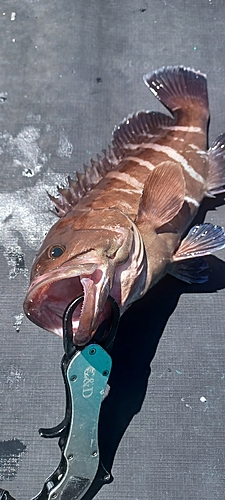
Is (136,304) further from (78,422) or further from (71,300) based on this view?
(78,422)

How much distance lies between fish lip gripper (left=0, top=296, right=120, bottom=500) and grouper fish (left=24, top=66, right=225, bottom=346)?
7 cm

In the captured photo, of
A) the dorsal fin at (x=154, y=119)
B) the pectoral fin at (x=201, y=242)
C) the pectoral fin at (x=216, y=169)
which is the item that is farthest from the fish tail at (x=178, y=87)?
the pectoral fin at (x=201, y=242)

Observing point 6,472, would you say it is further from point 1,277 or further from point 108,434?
point 1,277

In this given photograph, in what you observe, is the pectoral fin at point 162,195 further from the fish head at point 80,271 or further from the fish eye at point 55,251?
the fish eye at point 55,251

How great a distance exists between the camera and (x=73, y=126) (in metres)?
2.72

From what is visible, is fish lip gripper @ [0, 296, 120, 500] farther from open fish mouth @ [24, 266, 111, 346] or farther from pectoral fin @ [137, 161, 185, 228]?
pectoral fin @ [137, 161, 185, 228]

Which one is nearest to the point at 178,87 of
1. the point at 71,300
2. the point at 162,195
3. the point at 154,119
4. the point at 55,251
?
the point at 154,119

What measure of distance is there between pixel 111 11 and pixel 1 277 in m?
2.05

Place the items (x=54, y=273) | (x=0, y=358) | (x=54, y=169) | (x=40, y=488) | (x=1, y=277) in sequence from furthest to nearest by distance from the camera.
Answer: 1. (x=54, y=169)
2. (x=1, y=277)
3. (x=0, y=358)
4. (x=40, y=488)
5. (x=54, y=273)

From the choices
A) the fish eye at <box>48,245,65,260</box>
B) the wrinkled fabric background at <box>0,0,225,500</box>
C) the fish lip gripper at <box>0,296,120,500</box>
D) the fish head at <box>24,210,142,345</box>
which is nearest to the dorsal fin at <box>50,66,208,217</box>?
the wrinkled fabric background at <box>0,0,225,500</box>

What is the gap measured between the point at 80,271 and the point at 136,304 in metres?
0.60

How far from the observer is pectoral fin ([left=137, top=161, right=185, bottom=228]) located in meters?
1.99

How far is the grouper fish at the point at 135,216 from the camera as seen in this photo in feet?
5.29

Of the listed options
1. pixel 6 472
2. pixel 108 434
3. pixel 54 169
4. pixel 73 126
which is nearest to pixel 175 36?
pixel 73 126
